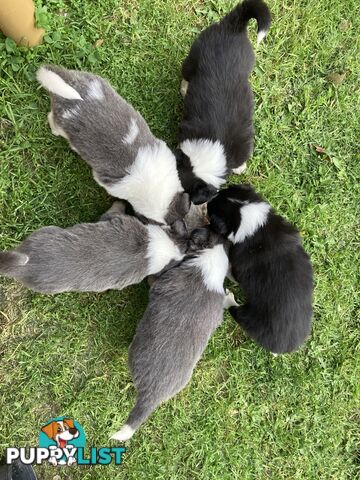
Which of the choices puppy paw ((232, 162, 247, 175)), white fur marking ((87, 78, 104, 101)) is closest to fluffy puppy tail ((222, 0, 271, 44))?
puppy paw ((232, 162, 247, 175))

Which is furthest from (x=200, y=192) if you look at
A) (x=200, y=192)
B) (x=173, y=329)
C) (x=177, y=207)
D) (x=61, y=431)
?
(x=61, y=431)

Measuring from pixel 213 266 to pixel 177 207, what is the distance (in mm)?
456

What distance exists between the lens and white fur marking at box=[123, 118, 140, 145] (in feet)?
10.2

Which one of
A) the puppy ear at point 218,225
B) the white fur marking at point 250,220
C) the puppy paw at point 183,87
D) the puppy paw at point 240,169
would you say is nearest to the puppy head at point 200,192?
the puppy ear at point 218,225

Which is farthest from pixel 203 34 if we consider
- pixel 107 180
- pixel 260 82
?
pixel 107 180

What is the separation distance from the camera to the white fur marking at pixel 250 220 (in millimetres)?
3266

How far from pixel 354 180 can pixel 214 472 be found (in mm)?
2530

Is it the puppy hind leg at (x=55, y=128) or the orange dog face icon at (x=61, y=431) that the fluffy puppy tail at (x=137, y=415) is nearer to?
the orange dog face icon at (x=61, y=431)

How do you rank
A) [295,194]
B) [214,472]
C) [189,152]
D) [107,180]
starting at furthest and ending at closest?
[295,194]
[214,472]
[189,152]
[107,180]

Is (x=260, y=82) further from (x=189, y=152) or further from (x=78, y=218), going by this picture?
(x=78, y=218)

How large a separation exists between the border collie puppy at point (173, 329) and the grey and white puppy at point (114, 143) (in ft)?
1.31

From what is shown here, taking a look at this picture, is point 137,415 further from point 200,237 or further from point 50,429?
point 200,237

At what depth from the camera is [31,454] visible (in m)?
3.40

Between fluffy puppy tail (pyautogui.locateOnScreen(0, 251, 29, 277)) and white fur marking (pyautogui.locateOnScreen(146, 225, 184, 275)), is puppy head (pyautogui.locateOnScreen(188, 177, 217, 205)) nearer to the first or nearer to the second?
white fur marking (pyautogui.locateOnScreen(146, 225, 184, 275))
